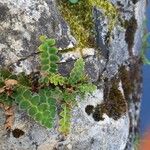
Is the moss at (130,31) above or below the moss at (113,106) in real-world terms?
above

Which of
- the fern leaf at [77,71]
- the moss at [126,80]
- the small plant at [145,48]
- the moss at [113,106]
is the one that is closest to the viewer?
the fern leaf at [77,71]

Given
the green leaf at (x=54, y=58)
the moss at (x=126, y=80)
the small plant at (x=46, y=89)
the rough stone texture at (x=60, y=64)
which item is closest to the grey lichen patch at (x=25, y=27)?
the rough stone texture at (x=60, y=64)

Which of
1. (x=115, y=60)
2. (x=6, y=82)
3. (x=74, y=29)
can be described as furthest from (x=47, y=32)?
(x=115, y=60)

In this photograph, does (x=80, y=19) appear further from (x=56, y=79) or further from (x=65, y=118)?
(x=65, y=118)

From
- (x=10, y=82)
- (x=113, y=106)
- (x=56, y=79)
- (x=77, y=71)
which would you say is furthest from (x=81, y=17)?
(x=10, y=82)

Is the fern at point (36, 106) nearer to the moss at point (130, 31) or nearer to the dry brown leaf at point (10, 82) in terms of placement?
the dry brown leaf at point (10, 82)

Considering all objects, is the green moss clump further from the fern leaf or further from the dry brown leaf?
the dry brown leaf
